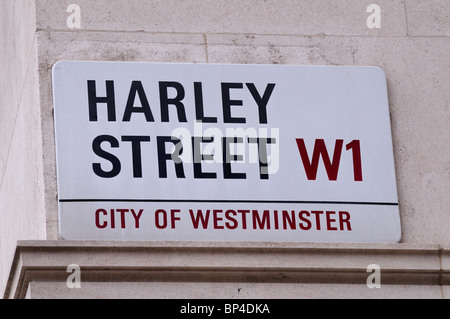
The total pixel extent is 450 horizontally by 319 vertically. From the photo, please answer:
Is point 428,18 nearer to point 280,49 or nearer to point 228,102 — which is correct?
point 280,49

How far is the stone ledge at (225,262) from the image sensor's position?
1252cm

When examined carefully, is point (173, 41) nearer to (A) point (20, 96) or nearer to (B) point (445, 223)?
(A) point (20, 96)

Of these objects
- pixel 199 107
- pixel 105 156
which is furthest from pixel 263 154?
pixel 105 156

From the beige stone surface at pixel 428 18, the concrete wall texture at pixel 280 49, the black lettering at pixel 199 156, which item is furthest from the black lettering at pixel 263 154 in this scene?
the beige stone surface at pixel 428 18

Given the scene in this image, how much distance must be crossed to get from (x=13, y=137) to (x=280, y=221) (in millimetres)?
2562

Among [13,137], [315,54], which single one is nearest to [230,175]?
[315,54]

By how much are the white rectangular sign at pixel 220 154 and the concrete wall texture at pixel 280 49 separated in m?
0.16

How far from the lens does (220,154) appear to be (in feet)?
42.9

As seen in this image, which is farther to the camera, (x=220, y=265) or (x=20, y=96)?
(x=20, y=96)

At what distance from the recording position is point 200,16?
13641mm

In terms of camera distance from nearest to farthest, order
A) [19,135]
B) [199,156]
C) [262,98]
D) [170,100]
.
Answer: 1. [199,156]
2. [170,100]
3. [262,98]
4. [19,135]

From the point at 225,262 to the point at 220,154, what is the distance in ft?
2.59
